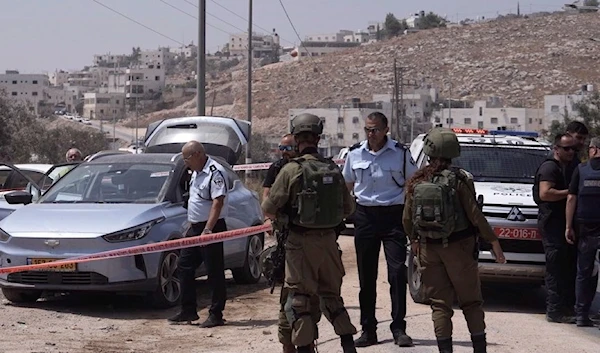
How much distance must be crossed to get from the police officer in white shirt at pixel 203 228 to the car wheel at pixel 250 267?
2431 mm

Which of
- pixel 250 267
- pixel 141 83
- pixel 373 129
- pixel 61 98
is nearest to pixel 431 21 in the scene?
pixel 141 83

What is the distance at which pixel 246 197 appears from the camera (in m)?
12.6

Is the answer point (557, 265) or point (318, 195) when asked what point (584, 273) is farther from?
point (318, 195)

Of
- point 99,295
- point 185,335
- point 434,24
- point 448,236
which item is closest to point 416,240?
point 448,236

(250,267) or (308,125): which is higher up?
(308,125)

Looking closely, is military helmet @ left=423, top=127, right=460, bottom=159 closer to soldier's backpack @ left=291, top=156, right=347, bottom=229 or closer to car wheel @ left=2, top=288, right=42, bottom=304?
soldier's backpack @ left=291, top=156, right=347, bottom=229

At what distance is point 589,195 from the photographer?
381 inches

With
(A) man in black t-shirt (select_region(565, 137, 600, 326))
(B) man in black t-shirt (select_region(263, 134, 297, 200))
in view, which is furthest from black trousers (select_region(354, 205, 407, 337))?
(A) man in black t-shirt (select_region(565, 137, 600, 326))

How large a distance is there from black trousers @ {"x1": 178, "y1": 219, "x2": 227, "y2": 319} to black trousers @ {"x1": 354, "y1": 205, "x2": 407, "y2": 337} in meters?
1.89

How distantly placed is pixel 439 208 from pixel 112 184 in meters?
5.08

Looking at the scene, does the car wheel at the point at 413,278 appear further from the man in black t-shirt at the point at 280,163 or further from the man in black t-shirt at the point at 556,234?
the man in black t-shirt at the point at 280,163

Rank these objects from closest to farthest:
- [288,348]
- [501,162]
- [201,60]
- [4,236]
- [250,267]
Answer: [288,348]
[4,236]
[501,162]
[250,267]
[201,60]

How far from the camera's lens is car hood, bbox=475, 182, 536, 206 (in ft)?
34.7

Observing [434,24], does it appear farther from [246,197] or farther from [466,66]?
[246,197]
